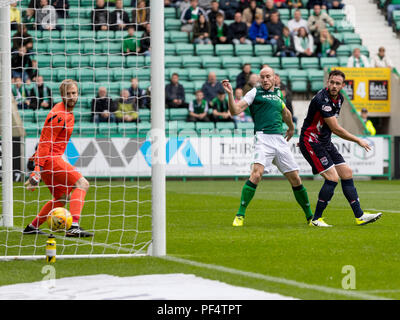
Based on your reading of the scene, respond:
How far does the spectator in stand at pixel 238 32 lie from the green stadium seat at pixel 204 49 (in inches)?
30.9

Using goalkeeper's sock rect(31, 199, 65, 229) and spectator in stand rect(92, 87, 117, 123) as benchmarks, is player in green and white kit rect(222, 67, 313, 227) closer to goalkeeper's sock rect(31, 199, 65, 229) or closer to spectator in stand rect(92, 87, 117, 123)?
goalkeeper's sock rect(31, 199, 65, 229)

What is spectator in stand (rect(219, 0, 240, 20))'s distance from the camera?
27.0 metres

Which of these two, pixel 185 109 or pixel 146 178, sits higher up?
pixel 185 109

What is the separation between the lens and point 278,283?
5.79 meters

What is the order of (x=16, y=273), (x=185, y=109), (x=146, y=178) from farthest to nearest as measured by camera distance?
(x=185, y=109) → (x=146, y=178) → (x=16, y=273)

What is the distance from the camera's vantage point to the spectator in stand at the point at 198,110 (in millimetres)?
23297

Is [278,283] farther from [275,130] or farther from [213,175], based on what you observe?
[213,175]

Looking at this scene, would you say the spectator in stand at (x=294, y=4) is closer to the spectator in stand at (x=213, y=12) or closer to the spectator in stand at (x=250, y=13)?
the spectator in stand at (x=250, y=13)

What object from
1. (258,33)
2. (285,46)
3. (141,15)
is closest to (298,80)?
(285,46)

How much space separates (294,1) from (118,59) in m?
7.62

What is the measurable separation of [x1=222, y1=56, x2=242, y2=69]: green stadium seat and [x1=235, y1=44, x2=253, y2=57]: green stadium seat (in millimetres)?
525

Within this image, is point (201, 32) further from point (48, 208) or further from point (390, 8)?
point (48, 208)

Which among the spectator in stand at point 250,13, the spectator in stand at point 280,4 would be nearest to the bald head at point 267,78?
the spectator in stand at point 250,13

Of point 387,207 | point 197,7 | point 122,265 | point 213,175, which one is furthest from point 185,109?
point 122,265
